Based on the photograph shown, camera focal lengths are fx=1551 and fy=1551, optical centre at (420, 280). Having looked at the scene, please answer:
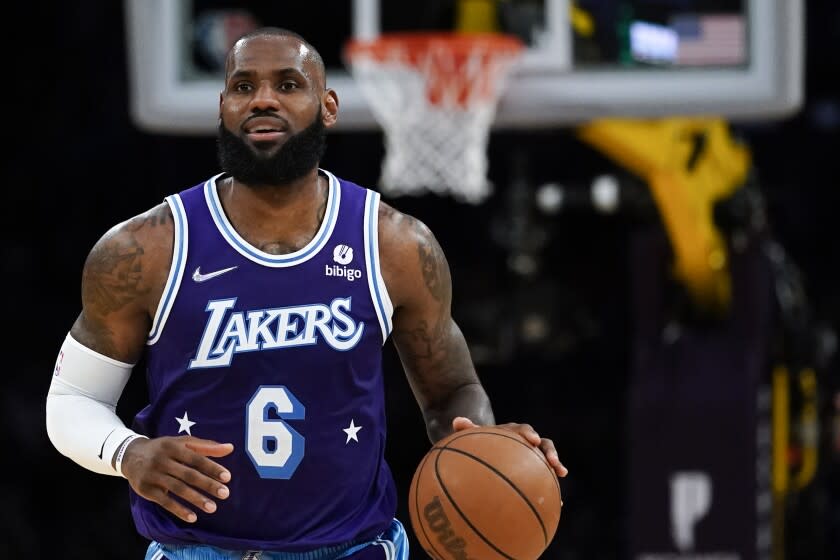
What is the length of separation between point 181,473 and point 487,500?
25.5 inches

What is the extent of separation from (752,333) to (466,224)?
261 cm

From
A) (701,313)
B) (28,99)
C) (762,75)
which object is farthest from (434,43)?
(28,99)

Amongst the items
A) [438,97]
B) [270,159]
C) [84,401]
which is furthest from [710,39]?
[84,401]

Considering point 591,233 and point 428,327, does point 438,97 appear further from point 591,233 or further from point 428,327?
point 591,233

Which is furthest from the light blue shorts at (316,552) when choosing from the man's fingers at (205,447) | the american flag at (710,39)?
the american flag at (710,39)

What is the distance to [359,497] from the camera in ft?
11.2

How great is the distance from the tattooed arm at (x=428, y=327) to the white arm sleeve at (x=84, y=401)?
0.64m

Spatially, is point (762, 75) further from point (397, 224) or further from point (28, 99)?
point (28, 99)

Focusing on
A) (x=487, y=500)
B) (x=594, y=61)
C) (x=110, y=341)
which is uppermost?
(x=594, y=61)

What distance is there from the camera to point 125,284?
334 centimetres

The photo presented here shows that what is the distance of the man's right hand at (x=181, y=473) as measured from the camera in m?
3.05

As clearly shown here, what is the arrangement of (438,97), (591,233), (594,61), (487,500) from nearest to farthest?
1. (487,500)
2. (438,97)
3. (594,61)
4. (591,233)

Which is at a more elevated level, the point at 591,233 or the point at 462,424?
the point at 462,424

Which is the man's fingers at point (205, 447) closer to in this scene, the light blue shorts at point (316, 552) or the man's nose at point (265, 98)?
the light blue shorts at point (316, 552)
